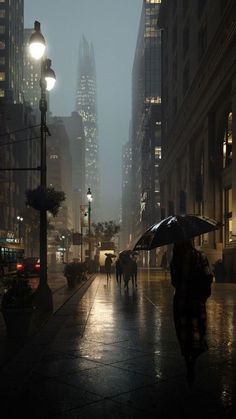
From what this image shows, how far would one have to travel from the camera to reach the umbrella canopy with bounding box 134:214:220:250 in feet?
24.9

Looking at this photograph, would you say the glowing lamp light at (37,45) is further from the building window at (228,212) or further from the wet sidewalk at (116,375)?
the building window at (228,212)

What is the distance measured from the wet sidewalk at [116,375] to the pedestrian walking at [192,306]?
1.71ft

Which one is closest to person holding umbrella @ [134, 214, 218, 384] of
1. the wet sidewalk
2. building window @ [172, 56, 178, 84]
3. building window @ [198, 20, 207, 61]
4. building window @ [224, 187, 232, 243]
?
the wet sidewalk

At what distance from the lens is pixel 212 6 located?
4056cm

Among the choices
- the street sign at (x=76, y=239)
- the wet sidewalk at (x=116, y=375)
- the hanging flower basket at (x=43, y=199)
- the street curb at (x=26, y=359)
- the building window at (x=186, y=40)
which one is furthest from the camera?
the building window at (x=186, y=40)

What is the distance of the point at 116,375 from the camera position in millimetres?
7668

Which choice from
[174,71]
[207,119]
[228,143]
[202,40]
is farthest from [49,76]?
[174,71]

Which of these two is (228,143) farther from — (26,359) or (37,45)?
(26,359)

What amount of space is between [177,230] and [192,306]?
1.29 metres

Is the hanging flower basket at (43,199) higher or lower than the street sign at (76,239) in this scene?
higher

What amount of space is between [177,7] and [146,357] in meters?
59.5

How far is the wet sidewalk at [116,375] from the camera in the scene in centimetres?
602

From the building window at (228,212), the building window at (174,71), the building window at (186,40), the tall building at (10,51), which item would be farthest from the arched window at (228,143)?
the tall building at (10,51)

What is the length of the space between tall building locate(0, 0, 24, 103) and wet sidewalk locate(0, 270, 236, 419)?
126 metres
